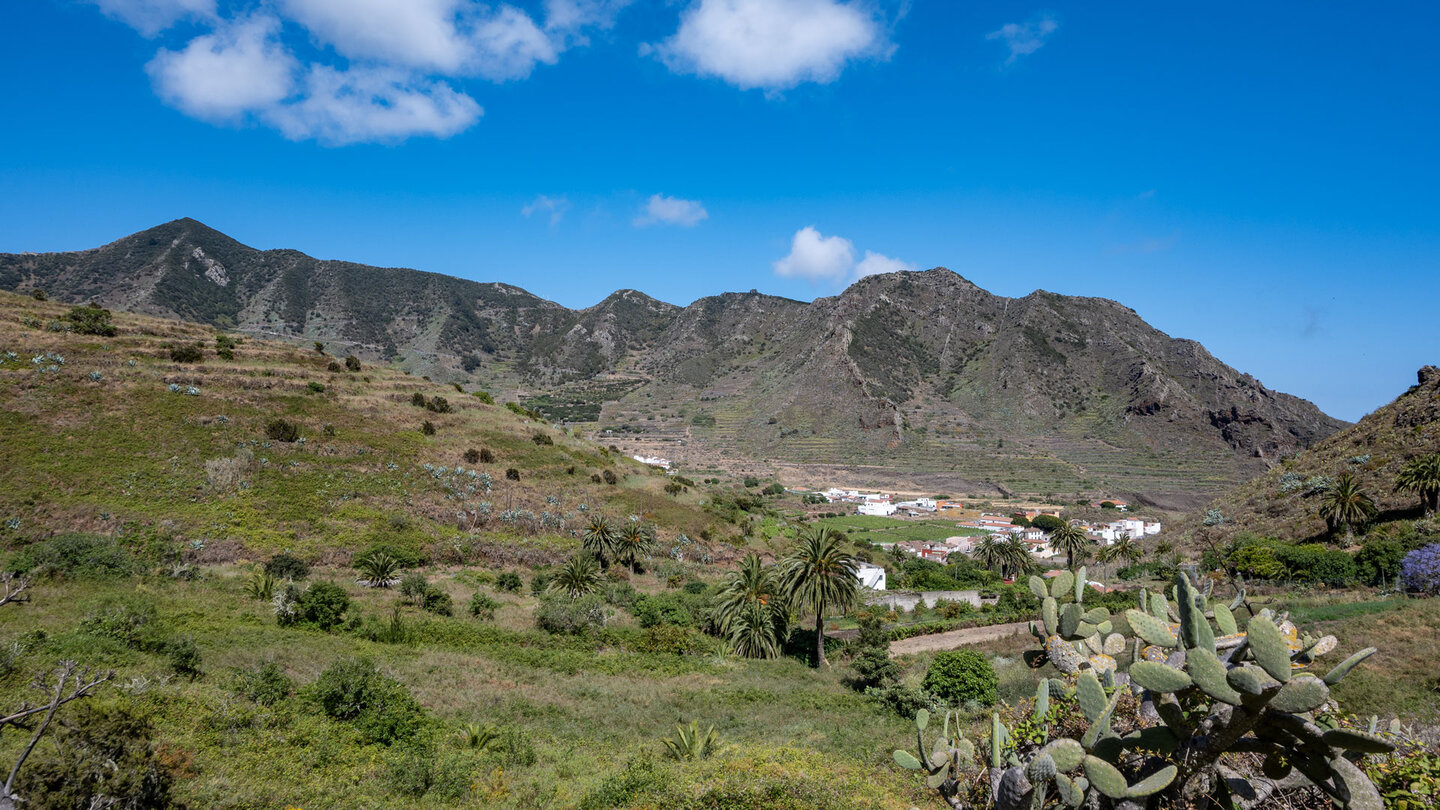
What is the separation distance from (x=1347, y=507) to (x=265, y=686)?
52792 mm

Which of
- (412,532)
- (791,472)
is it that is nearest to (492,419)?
(412,532)

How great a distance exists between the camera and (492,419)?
200 feet

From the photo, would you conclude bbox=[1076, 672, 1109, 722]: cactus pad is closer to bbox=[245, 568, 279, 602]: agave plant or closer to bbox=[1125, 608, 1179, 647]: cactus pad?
bbox=[1125, 608, 1179, 647]: cactus pad

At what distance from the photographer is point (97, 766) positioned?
8219 mm

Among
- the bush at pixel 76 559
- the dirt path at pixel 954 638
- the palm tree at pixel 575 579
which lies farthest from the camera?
the palm tree at pixel 575 579

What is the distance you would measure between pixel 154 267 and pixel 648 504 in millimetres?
192844

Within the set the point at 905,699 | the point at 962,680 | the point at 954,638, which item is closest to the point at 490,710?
the point at 905,699

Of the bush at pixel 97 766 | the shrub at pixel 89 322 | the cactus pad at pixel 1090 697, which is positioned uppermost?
the shrub at pixel 89 322

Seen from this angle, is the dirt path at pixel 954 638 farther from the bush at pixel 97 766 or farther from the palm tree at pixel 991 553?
the bush at pixel 97 766

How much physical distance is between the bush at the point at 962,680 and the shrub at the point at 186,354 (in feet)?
200

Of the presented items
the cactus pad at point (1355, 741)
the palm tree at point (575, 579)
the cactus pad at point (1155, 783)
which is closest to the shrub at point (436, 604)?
the palm tree at point (575, 579)

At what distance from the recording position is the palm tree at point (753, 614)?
1126 inches

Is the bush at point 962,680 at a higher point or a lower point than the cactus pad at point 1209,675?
lower

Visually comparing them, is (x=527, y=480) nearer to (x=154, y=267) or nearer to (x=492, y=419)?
(x=492, y=419)
